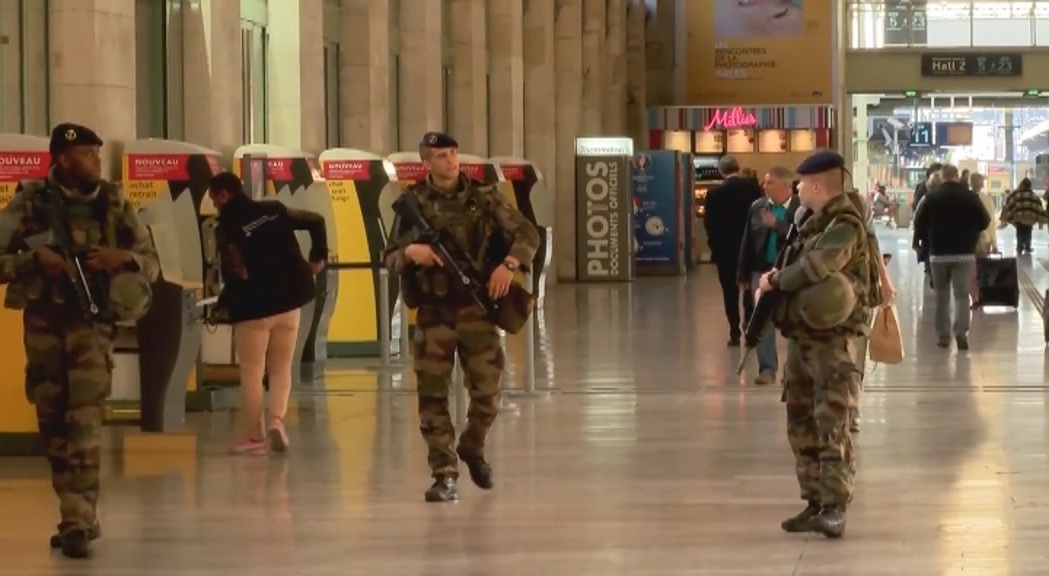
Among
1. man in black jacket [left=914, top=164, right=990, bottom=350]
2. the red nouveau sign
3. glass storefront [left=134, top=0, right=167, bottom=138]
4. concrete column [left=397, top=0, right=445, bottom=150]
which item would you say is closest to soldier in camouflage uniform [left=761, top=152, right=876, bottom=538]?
man in black jacket [left=914, top=164, right=990, bottom=350]

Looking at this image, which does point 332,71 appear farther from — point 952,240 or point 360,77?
point 952,240

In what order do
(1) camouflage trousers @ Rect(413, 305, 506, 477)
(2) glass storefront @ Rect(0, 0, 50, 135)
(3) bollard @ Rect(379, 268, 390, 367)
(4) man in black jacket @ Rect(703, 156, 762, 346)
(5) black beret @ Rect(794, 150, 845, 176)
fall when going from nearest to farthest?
(5) black beret @ Rect(794, 150, 845, 176) < (1) camouflage trousers @ Rect(413, 305, 506, 477) < (2) glass storefront @ Rect(0, 0, 50, 135) < (3) bollard @ Rect(379, 268, 390, 367) < (4) man in black jacket @ Rect(703, 156, 762, 346)

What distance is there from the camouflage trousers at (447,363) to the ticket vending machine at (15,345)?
270cm

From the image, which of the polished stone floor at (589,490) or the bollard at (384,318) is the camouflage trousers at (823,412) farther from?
the bollard at (384,318)

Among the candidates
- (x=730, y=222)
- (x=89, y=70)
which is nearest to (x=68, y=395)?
(x=89, y=70)

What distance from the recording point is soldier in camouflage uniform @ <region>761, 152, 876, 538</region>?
8766 mm

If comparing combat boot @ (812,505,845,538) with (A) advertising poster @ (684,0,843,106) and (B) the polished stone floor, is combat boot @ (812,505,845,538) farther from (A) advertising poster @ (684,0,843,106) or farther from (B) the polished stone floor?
(A) advertising poster @ (684,0,843,106)

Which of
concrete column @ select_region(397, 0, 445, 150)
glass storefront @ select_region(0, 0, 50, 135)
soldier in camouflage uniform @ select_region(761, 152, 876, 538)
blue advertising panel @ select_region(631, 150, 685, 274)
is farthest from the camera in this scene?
blue advertising panel @ select_region(631, 150, 685, 274)

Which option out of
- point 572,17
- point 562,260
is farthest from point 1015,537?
point 572,17

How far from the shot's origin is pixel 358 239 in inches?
728

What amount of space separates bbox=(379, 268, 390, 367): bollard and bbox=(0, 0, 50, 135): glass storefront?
118 inches

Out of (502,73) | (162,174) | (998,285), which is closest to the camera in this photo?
(162,174)

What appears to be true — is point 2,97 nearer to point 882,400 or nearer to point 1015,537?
point 882,400

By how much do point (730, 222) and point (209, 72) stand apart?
485 cm
